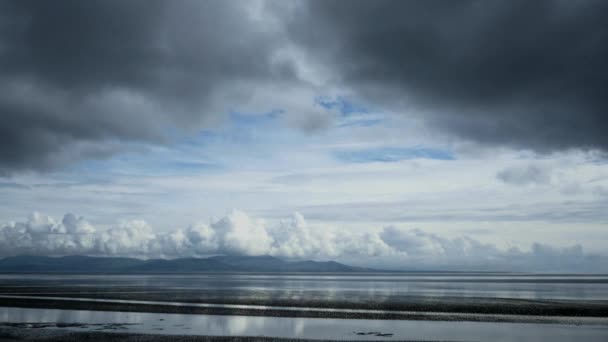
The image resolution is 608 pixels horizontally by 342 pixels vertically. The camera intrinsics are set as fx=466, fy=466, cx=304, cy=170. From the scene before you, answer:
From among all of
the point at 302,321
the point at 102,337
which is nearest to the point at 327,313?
the point at 302,321

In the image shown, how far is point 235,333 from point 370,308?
2721 cm

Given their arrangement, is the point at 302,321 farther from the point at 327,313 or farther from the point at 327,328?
the point at 327,313

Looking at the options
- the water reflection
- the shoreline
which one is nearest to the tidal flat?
the water reflection

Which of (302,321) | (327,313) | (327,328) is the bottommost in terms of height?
(327,313)

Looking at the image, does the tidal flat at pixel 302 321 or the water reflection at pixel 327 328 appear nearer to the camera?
the water reflection at pixel 327 328

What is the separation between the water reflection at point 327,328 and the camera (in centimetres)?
4134

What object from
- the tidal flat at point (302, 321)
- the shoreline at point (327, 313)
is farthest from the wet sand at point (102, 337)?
the shoreline at point (327, 313)

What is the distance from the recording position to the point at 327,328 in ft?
151

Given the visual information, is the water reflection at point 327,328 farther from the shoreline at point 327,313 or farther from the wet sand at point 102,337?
the shoreline at point 327,313

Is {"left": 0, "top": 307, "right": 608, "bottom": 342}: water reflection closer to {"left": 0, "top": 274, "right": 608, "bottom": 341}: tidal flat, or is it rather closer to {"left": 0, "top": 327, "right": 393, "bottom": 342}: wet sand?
{"left": 0, "top": 274, "right": 608, "bottom": 341}: tidal flat

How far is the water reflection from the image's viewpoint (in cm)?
4134

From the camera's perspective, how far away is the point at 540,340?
3947 centimetres

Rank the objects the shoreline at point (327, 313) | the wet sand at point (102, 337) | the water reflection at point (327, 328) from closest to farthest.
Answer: the wet sand at point (102, 337)
the water reflection at point (327, 328)
the shoreline at point (327, 313)

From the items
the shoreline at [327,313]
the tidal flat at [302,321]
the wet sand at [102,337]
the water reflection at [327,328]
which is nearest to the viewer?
the wet sand at [102,337]
